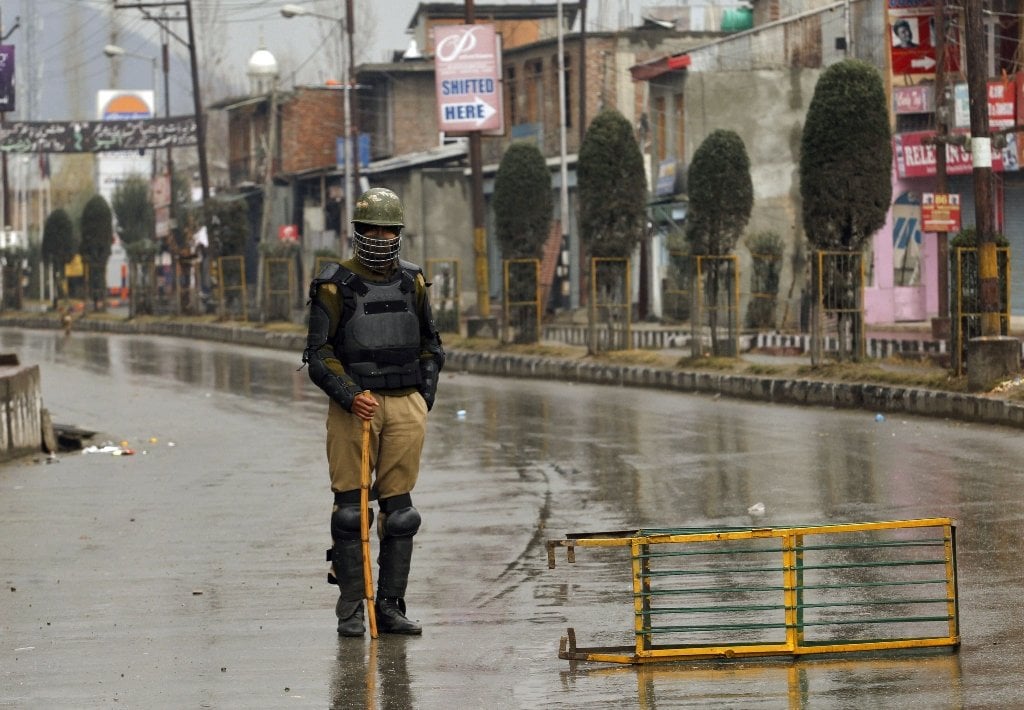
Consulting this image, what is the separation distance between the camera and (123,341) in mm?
44906

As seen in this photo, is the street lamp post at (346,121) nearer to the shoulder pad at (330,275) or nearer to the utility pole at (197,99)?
the utility pole at (197,99)

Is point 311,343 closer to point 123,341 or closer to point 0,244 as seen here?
point 123,341

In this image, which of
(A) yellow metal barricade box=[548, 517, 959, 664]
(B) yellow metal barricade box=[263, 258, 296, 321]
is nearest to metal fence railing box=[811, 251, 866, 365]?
(A) yellow metal barricade box=[548, 517, 959, 664]

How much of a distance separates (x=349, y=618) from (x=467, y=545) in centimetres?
353

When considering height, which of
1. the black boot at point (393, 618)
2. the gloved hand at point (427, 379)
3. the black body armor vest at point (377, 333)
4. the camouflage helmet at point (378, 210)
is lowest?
the black boot at point (393, 618)

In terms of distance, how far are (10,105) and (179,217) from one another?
25.8m

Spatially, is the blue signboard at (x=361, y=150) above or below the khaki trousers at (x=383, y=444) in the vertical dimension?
above

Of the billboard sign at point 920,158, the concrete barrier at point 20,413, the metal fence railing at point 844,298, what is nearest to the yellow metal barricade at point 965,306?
the metal fence railing at point 844,298

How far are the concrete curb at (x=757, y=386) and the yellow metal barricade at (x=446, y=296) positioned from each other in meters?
3.15

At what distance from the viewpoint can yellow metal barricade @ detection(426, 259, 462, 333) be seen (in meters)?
41.0

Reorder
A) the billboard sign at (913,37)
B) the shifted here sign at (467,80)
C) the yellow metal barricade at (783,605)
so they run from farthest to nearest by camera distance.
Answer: the billboard sign at (913,37) → the shifted here sign at (467,80) → the yellow metal barricade at (783,605)

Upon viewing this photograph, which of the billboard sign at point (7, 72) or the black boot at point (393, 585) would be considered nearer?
the black boot at point (393, 585)

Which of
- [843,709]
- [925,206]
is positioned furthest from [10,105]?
[843,709]

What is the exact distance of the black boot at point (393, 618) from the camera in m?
8.45
